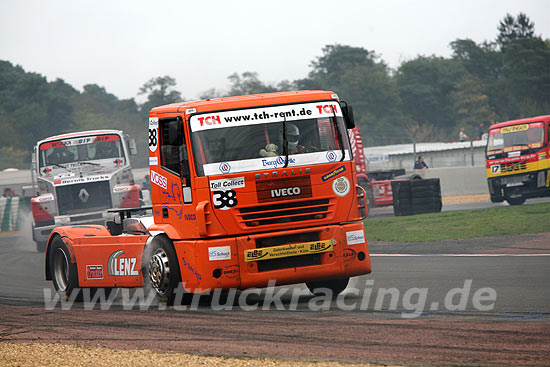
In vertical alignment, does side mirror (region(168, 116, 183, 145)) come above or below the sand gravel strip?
above

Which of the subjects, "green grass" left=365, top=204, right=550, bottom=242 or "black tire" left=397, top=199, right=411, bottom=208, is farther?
"black tire" left=397, top=199, right=411, bottom=208

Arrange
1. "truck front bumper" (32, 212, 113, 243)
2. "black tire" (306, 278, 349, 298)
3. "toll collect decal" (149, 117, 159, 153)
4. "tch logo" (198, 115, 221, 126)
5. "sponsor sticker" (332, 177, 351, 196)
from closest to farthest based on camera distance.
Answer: "tch logo" (198, 115, 221, 126), "sponsor sticker" (332, 177, 351, 196), "toll collect decal" (149, 117, 159, 153), "black tire" (306, 278, 349, 298), "truck front bumper" (32, 212, 113, 243)

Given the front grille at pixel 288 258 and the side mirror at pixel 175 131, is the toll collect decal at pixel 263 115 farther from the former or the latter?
the front grille at pixel 288 258

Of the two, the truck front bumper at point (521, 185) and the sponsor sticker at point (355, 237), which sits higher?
the sponsor sticker at point (355, 237)

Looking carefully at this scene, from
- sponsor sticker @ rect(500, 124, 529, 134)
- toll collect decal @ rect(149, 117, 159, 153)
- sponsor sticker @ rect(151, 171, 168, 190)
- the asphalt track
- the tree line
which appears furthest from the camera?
the tree line

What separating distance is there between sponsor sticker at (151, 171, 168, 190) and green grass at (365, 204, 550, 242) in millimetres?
8690

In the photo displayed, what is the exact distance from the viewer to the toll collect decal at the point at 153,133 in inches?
411

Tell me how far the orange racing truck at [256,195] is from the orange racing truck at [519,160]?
15.8 m

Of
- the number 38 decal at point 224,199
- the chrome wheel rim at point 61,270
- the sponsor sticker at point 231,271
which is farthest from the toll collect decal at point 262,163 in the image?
the chrome wheel rim at point 61,270

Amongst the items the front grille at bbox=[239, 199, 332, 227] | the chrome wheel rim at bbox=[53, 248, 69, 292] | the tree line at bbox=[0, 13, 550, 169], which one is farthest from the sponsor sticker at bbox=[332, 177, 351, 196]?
the tree line at bbox=[0, 13, 550, 169]

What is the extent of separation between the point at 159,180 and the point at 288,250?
77.9 inches

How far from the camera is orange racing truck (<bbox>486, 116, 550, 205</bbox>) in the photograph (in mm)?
24453

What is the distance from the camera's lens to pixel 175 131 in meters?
9.68

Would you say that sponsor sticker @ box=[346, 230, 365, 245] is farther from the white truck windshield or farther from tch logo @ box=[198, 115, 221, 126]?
the white truck windshield
